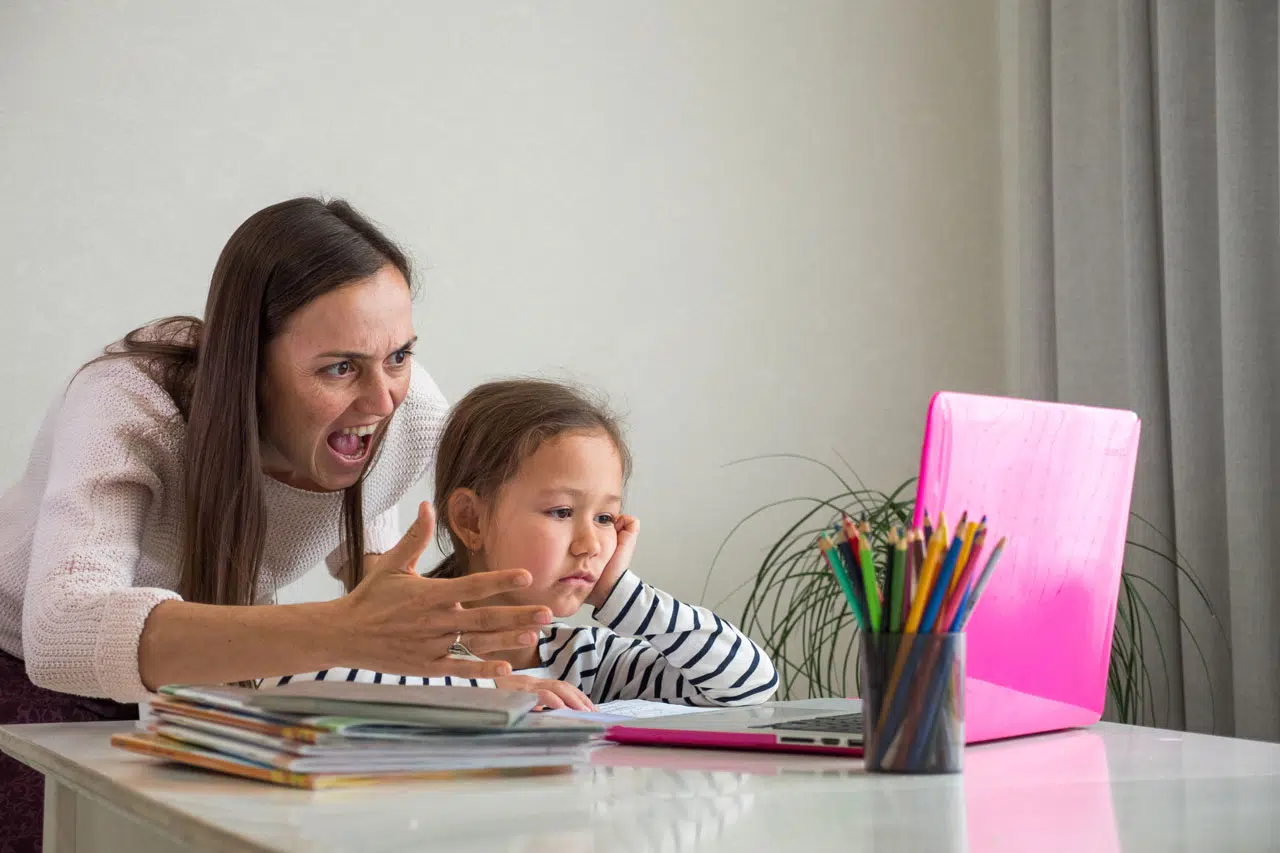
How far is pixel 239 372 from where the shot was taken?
4.58 feet

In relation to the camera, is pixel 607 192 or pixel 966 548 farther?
pixel 607 192

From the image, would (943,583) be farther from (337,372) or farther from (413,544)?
(337,372)

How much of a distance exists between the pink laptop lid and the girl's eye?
0.70m

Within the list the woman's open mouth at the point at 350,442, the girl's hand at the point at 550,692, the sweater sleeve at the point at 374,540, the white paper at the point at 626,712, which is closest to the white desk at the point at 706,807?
the white paper at the point at 626,712

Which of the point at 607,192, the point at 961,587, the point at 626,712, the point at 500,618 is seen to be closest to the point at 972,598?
the point at 961,587

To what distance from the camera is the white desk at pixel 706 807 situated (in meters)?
0.61

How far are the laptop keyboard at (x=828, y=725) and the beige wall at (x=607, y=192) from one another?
56.6 inches

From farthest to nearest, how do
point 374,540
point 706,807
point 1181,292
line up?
point 1181,292 < point 374,540 < point 706,807

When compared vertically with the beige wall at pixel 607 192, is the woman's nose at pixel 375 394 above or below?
below

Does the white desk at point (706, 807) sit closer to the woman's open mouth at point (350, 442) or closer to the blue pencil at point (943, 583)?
the blue pencil at point (943, 583)

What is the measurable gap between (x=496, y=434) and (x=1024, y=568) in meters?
0.74

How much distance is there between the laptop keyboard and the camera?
3.00 feet

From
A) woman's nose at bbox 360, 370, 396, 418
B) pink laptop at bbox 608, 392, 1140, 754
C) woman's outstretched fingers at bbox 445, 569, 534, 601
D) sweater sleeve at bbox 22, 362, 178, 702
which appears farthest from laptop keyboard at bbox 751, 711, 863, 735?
woman's nose at bbox 360, 370, 396, 418

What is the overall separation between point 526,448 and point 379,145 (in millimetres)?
1076
